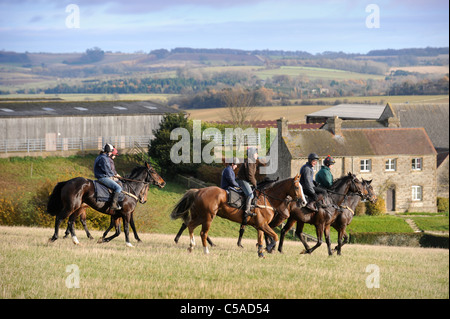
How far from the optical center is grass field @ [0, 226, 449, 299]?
13.7 meters

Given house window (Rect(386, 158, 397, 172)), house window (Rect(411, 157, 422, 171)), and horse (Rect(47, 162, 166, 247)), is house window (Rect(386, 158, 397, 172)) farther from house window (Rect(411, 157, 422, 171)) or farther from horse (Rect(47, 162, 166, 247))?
horse (Rect(47, 162, 166, 247))

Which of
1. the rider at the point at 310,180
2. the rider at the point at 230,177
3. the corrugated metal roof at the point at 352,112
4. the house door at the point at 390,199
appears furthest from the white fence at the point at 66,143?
the corrugated metal roof at the point at 352,112

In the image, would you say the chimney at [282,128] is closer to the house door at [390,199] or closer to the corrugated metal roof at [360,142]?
the corrugated metal roof at [360,142]

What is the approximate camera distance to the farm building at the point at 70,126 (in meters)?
52.2

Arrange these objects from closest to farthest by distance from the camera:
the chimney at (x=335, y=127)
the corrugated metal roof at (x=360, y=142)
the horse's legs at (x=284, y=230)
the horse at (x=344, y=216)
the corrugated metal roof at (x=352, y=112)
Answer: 1. the horse's legs at (x=284, y=230)
2. the horse at (x=344, y=216)
3. the corrugated metal roof at (x=360, y=142)
4. the chimney at (x=335, y=127)
5. the corrugated metal roof at (x=352, y=112)

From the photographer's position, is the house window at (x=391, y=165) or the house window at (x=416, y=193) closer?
the house window at (x=391, y=165)

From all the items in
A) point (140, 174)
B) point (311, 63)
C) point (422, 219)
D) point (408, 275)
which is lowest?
point (422, 219)

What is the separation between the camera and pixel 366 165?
50938 mm

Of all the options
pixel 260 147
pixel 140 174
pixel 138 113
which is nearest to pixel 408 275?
pixel 140 174

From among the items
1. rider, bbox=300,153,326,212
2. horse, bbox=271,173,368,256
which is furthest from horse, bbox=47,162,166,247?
rider, bbox=300,153,326,212

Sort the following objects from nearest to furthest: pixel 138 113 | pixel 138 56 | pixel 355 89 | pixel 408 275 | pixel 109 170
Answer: pixel 408 275 → pixel 109 170 → pixel 138 113 → pixel 355 89 → pixel 138 56

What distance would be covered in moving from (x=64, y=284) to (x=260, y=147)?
134 feet

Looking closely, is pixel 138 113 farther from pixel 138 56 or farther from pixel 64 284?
pixel 138 56
